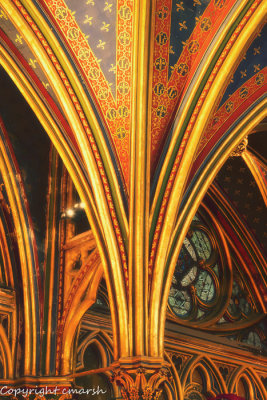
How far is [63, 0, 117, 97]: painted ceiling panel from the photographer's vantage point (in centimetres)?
737

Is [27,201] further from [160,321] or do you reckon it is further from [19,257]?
[160,321]

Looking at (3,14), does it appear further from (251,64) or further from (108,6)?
(251,64)

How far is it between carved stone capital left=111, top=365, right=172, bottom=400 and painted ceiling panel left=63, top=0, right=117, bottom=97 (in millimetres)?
3232

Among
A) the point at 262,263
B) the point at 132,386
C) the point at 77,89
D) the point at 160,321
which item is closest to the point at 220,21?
the point at 77,89

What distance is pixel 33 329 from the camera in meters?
9.17

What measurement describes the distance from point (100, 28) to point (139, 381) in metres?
4.08

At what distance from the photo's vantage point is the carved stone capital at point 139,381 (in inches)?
263

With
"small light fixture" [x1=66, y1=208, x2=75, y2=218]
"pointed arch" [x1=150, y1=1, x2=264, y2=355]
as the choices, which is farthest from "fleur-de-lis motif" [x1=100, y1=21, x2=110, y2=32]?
"small light fixture" [x1=66, y1=208, x2=75, y2=218]

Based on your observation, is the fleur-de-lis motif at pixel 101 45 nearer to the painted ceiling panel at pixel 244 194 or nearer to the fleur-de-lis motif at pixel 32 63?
the fleur-de-lis motif at pixel 32 63

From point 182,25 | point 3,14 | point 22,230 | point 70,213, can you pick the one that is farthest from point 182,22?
point 22,230

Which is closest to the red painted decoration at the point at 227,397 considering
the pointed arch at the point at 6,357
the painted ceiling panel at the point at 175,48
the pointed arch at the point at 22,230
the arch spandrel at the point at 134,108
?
the pointed arch at the point at 22,230

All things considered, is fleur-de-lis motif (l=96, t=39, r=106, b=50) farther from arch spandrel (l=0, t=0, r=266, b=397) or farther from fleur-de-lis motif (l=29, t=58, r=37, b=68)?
fleur-de-lis motif (l=29, t=58, r=37, b=68)

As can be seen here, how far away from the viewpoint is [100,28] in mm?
7453

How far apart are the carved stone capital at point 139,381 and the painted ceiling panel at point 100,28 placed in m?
3.23
